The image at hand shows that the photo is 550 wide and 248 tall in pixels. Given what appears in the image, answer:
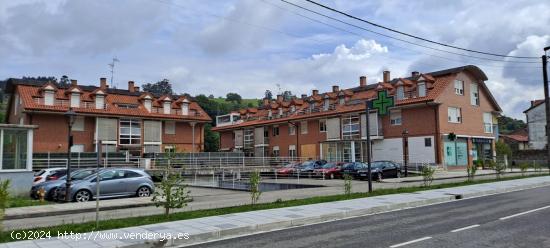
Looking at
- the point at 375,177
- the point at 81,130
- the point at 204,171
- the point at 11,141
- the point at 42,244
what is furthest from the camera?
the point at 81,130

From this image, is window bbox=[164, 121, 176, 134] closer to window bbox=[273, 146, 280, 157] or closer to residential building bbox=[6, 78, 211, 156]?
residential building bbox=[6, 78, 211, 156]

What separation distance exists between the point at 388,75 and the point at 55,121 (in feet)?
123

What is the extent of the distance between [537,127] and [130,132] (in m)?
A: 60.5

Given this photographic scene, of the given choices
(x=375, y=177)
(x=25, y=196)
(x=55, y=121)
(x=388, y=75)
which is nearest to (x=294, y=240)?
(x=25, y=196)

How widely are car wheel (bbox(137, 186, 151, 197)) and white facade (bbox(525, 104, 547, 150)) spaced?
6637cm

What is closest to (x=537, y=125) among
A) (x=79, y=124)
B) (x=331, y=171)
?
(x=331, y=171)

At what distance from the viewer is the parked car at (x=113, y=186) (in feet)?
59.9

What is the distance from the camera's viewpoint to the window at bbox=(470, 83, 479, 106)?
46.7 metres

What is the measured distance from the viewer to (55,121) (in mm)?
41719

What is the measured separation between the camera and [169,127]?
4931 centimetres

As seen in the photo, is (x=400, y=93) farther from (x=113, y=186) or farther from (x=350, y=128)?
(x=113, y=186)

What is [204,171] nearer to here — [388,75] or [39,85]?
[39,85]

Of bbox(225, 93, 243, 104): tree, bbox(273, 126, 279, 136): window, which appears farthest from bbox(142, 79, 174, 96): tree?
bbox(273, 126, 279, 136): window

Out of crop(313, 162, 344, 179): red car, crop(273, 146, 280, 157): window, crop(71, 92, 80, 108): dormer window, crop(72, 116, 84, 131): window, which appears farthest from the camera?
crop(273, 146, 280, 157): window
